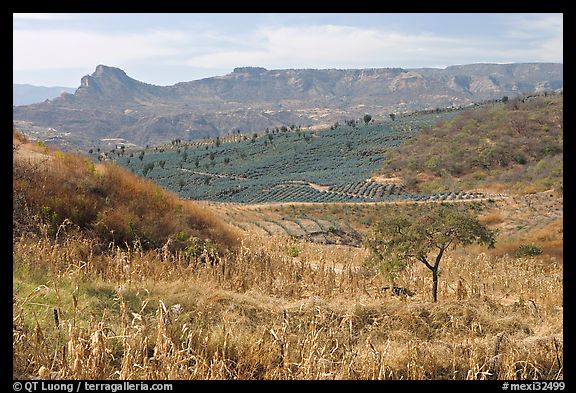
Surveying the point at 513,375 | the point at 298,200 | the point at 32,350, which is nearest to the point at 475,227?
the point at 513,375

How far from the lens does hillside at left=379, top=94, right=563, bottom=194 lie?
163ft

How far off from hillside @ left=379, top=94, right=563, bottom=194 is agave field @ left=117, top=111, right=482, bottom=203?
4.79 meters

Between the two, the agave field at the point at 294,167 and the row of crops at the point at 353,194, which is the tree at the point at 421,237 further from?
the agave field at the point at 294,167

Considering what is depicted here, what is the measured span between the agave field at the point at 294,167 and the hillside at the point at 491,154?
4.79 m

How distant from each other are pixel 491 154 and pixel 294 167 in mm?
31958

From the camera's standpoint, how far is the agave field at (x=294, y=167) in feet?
177

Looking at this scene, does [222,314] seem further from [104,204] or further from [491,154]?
Answer: [491,154]

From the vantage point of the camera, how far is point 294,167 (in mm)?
78875

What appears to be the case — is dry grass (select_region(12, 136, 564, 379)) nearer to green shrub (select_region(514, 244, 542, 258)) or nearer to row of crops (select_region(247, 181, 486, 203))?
green shrub (select_region(514, 244, 542, 258))

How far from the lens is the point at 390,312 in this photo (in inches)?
237

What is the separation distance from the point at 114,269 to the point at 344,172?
62.3 m

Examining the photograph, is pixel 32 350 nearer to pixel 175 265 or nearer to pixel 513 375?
pixel 513 375
